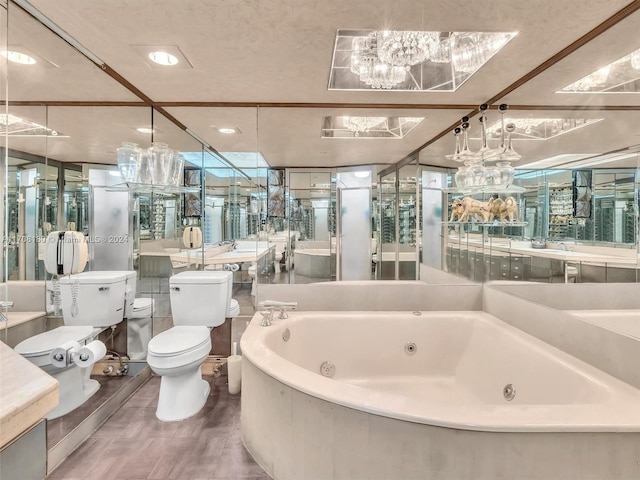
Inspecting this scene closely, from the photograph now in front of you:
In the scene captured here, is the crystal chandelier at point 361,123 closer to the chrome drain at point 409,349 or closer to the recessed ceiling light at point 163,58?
the recessed ceiling light at point 163,58

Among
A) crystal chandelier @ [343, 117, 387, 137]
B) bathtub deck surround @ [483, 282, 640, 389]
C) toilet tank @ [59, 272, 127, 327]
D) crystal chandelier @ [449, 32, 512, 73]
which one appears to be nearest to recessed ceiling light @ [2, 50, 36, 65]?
toilet tank @ [59, 272, 127, 327]

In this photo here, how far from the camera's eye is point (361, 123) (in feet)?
9.07

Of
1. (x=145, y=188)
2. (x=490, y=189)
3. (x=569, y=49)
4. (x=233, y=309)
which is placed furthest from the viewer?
(x=233, y=309)

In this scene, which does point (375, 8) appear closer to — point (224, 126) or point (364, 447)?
point (224, 126)

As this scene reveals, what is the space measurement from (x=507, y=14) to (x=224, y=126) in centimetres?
210

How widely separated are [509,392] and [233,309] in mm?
2119

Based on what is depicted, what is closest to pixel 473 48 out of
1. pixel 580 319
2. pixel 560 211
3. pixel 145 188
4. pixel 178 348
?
pixel 560 211

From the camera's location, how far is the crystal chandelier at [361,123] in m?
2.71

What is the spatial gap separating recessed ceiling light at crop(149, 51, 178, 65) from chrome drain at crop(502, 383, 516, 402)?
108 inches

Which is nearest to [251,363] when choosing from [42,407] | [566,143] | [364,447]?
[364,447]

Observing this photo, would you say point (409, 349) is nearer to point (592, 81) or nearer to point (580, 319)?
point (580, 319)

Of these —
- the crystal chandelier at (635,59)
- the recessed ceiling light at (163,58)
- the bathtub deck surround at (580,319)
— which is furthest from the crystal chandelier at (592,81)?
the recessed ceiling light at (163,58)

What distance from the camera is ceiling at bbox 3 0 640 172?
1.40 m

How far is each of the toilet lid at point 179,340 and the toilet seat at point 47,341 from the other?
459 mm
